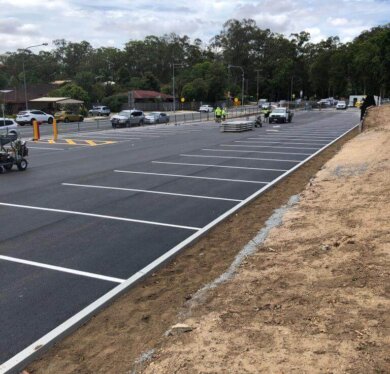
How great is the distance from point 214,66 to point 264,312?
109578 mm

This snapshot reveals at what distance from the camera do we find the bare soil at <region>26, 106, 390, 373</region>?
4223 mm

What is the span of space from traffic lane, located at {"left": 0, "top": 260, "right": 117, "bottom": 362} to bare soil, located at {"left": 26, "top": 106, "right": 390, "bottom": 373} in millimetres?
377

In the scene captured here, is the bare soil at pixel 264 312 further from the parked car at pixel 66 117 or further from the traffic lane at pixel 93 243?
the parked car at pixel 66 117

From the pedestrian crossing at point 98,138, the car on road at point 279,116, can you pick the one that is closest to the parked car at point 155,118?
the car on road at point 279,116

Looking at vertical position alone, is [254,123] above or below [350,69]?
below

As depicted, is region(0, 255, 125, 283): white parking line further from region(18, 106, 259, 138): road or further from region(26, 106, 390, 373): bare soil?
region(18, 106, 259, 138): road

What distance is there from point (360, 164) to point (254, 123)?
2556 centimetres

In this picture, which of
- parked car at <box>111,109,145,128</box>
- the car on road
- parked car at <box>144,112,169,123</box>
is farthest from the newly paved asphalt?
parked car at <box>144,112,169,123</box>

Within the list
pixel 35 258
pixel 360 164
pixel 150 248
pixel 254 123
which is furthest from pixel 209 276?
pixel 254 123

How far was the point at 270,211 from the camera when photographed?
10.7 metres

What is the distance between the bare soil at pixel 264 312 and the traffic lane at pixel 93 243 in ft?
1.90

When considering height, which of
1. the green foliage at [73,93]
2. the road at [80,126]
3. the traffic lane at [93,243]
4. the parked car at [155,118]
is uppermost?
the green foliage at [73,93]

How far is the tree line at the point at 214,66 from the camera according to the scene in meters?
110

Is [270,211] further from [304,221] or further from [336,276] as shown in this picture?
[336,276]
